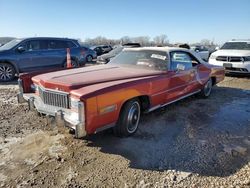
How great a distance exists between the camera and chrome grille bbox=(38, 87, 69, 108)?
3.72 meters

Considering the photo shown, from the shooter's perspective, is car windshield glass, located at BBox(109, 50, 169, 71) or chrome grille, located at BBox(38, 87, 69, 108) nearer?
chrome grille, located at BBox(38, 87, 69, 108)

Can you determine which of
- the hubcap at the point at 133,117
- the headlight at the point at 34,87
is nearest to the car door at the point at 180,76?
the hubcap at the point at 133,117

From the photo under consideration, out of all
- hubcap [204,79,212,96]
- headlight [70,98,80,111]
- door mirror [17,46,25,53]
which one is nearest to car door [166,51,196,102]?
hubcap [204,79,212,96]

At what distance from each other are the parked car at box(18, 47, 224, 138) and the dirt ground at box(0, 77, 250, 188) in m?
0.42

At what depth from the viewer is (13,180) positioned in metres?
3.12

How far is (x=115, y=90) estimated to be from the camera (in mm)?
3820

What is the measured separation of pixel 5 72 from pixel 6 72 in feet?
0.11

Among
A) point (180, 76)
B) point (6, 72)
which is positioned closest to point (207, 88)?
point (180, 76)

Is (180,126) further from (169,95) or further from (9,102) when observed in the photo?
(9,102)

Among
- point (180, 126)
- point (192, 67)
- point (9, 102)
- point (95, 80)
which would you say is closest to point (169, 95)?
point (180, 126)

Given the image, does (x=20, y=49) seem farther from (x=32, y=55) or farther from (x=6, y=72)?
(x=6, y=72)

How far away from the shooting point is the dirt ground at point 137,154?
3.17 m

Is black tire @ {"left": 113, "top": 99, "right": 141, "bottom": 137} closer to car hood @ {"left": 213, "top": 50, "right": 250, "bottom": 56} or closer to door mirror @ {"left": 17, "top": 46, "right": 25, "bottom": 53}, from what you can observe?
door mirror @ {"left": 17, "top": 46, "right": 25, "bottom": 53}

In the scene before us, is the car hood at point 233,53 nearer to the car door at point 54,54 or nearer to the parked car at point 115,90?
the parked car at point 115,90
